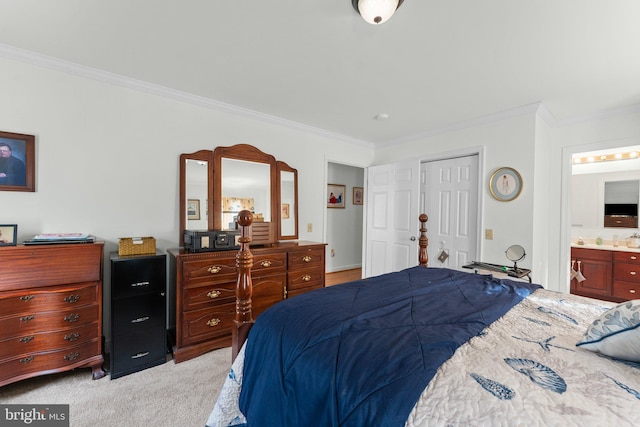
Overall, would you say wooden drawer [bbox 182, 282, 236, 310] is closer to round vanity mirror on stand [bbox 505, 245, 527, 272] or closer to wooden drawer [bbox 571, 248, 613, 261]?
round vanity mirror on stand [bbox 505, 245, 527, 272]

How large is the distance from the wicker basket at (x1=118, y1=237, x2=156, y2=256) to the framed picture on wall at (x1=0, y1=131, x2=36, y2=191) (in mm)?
776

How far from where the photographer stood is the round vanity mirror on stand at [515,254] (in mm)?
2664

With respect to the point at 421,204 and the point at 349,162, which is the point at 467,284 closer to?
the point at 421,204

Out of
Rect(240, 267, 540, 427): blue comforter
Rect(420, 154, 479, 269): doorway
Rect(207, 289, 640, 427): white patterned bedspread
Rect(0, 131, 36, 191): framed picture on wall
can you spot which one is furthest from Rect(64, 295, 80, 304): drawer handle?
Rect(420, 154, 479, 269): doorway

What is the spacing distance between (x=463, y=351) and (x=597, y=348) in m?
0.44

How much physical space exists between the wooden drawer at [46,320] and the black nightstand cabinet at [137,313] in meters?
0.16

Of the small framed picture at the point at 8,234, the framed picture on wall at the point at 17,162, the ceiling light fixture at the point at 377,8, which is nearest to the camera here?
the ceiling light fixture at the point at 377,8

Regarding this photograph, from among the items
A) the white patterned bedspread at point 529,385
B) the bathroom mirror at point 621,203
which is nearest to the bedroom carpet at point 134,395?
the white patterned bedspread at point 529,385

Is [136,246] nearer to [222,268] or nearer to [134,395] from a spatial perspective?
[222,268]

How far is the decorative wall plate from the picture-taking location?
2939 mm

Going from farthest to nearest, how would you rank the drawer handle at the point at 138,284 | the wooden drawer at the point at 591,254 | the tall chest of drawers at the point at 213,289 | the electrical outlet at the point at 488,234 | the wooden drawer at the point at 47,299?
the wooden drawer at the point at 591,254 < the electrical outlet at the point at 488,234 < the tall chest of drawers at the point at 213,289 < the drawer handle at the point at 138,284 < the wooden drawer at the point at 47,299

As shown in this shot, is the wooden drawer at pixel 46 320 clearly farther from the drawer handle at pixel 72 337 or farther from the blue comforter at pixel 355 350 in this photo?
the blue comforter at pixel 355 350

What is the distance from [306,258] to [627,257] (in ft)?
13.8

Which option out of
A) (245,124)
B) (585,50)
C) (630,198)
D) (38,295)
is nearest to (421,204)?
(585,50)
